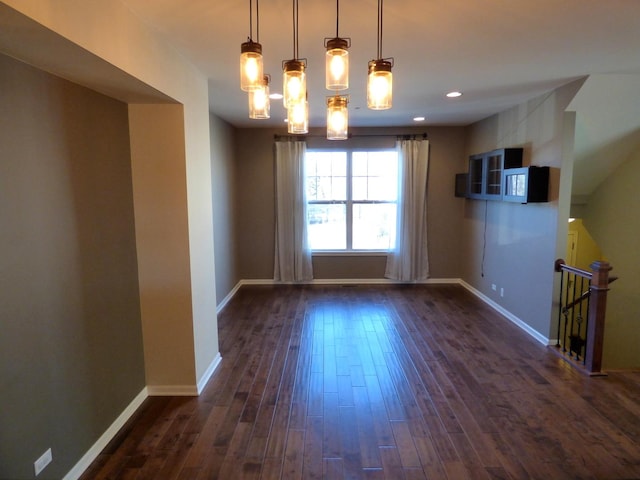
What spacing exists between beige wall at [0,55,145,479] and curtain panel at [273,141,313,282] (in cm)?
361

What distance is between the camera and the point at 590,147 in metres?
4.29

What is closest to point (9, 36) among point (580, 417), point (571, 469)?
point (571, 469)

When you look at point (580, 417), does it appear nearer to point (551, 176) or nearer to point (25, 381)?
point (551, 176)

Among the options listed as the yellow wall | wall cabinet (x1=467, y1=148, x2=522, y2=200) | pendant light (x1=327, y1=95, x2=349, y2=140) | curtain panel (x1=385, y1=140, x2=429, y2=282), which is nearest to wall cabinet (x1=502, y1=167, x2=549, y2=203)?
wall cabinet (x1=467, y1=148, x2=522, y2=200)

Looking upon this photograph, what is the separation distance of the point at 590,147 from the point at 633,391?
2557mm

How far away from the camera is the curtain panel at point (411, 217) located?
Result: 630 cm

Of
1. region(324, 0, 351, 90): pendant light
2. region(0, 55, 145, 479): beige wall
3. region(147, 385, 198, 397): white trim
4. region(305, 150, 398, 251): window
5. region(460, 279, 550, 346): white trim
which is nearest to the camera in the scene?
region(324, 0, 351, 90): pendant light

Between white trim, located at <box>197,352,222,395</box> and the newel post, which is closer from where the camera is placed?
white trim, located at <box>197,352,222,395</box>

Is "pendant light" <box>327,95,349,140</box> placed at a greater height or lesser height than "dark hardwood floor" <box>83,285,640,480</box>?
greater

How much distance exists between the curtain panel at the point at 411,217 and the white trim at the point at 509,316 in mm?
840

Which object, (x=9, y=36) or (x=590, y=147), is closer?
(x=9, y=36)

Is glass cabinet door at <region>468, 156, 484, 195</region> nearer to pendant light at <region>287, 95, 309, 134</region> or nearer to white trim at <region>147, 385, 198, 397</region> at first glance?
pendant light at <region>287, 95, 309, 134</region>

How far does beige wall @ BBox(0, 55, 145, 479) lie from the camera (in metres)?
1.79

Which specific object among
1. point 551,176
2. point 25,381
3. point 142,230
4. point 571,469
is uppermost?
point 551,176
